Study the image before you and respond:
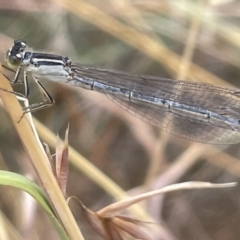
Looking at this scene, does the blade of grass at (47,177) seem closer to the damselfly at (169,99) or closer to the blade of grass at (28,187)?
the blade of grass at (28,187)

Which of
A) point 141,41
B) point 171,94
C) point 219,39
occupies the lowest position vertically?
point 171,94

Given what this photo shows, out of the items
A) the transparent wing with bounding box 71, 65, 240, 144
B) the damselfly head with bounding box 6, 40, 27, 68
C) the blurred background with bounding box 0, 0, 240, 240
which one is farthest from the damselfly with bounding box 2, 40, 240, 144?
the blurred background with bounding box 0, 0, 240, 240

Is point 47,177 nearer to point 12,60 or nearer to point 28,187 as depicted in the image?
point 28,187

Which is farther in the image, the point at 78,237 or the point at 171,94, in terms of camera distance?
the point at 171,94

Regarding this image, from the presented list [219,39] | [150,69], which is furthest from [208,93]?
[150,69]

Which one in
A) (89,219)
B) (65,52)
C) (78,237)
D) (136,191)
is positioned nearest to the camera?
(78,237)

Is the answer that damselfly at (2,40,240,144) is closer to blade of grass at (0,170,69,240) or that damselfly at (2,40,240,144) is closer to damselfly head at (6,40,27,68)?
damselfly head at (6,40,27,68)

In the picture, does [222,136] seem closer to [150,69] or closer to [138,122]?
[138,122]

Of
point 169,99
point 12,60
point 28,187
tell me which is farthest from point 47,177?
point 169,99
